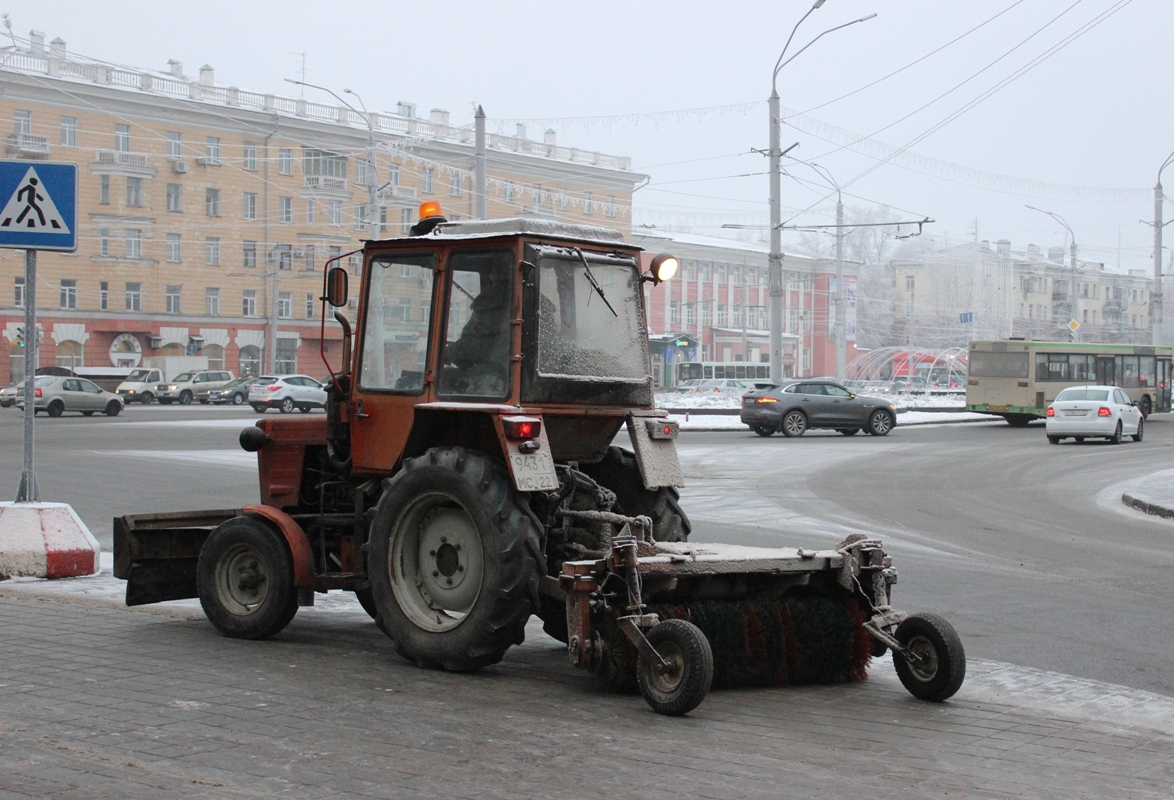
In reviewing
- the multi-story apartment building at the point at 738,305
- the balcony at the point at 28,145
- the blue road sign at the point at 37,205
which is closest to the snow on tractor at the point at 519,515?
the blue road sign at the point at 37,205

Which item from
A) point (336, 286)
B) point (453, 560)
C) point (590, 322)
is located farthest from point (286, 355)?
point (453, 560)

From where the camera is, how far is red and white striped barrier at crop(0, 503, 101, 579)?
10234 millimetres

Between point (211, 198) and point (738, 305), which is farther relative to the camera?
point (738, 305)

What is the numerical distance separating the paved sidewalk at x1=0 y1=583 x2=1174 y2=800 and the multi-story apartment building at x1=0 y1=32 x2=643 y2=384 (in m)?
57.5

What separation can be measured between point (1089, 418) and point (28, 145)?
164ft

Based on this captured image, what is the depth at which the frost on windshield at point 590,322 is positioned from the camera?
23.8 ft

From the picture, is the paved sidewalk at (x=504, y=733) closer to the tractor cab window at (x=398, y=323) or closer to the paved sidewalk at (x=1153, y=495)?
the tractor cab window at (x=398, y=323)

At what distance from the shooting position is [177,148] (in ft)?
228

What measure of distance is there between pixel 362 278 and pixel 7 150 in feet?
201

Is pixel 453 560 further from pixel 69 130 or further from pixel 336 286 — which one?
pixel 69 130

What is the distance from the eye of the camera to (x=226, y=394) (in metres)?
64.3

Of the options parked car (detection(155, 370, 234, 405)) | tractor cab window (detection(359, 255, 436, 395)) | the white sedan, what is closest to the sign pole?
tractor cab window (detection(359, 255, 436, 395))

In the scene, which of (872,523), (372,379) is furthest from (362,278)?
(872,523)

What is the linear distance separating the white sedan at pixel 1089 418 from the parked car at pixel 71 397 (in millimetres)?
31860
